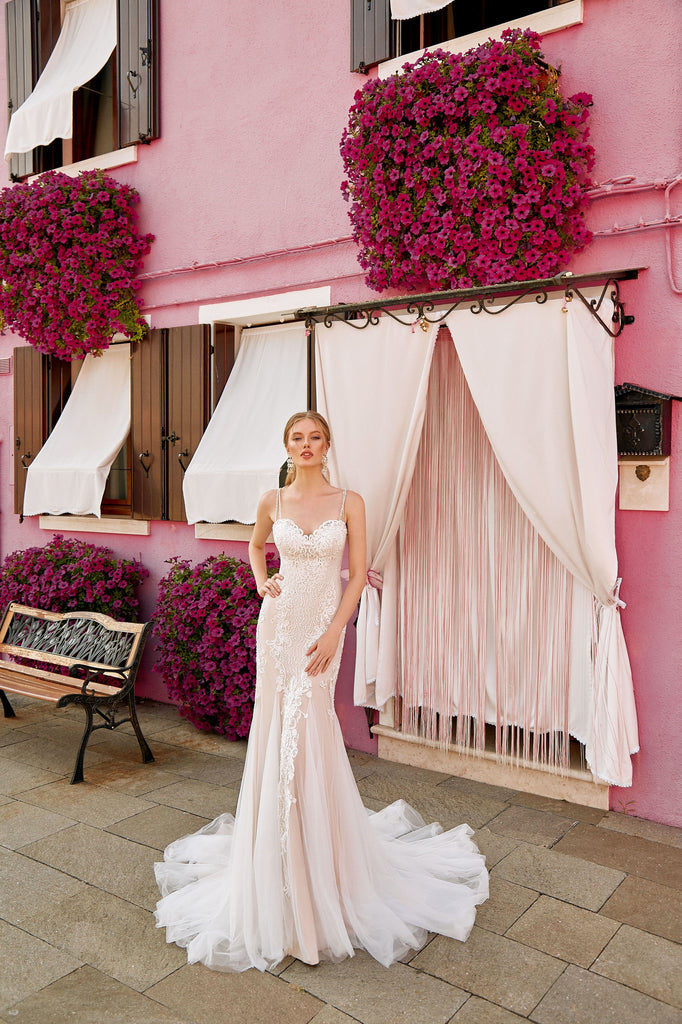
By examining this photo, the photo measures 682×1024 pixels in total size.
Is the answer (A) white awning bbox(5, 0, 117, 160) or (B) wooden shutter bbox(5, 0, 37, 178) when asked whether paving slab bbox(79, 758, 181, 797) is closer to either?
(A) white awning bbox(5, 0, 117, 160)

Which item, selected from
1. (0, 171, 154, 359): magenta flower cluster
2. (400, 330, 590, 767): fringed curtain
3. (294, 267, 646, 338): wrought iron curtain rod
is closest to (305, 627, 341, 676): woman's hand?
(400, 330, 590, 767): fringed curtain

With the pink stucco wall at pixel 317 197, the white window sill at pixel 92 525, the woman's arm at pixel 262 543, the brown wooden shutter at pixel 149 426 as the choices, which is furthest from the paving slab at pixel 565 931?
the white window sill at pixel 92 525

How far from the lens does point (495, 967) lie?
10.4 ft

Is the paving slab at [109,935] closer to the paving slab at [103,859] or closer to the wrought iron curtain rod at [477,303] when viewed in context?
the paving slab at [103,859]

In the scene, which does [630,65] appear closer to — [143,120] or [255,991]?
[143,120]

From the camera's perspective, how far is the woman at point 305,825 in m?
3.24

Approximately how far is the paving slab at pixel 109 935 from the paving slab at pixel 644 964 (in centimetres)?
167

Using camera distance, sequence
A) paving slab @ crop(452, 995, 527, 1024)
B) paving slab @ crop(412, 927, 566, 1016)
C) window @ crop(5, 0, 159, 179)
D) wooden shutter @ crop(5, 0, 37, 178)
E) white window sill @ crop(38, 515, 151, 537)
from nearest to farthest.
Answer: paving slab @ crop(452, 995, 527, 1024) < paving slab @ crop(412, 927, 566, 1016) < window @ crop(5, 0, 159, 179) < white window sill @ crop(38, 515, 151, 537) < wooden shutter @ crop(5, 0, 37, 178)

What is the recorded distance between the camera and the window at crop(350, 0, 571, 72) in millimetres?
5262

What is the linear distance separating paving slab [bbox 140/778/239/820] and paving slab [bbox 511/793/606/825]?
5.50 ft

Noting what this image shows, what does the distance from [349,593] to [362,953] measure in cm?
142

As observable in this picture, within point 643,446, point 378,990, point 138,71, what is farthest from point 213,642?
point 138,71

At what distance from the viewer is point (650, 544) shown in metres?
4.48

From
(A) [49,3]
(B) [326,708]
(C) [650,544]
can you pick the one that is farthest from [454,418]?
(A) [49,3]
